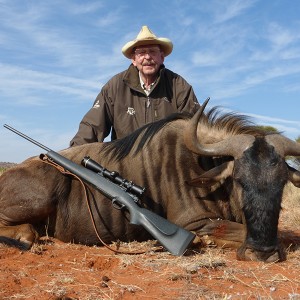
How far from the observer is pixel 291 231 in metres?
5.80

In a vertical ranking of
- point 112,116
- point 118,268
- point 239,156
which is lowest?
point 118,268

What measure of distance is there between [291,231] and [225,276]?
2908mm

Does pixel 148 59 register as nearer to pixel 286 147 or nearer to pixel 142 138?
pixel 142 138

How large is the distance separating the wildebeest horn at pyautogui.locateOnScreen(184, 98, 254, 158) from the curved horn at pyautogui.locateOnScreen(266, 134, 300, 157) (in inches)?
7.2

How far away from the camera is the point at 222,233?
14.1 feet

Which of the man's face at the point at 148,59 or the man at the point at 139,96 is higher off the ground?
the man's face at the point at 148,59

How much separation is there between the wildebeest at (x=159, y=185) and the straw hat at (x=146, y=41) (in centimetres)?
203

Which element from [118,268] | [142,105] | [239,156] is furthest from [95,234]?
[142,105]

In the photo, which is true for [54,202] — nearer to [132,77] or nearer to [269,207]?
[269,207]

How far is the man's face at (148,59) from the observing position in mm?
6484

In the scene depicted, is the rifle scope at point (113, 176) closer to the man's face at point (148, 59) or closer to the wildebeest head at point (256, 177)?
the wildebeest head at point (256, 177)

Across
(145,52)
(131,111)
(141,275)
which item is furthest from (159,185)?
(145,52)

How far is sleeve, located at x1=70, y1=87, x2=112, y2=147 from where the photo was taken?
643 centimetres

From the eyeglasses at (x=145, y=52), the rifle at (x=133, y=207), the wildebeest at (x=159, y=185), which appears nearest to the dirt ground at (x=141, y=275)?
the rifle at (x=133, y=207)
